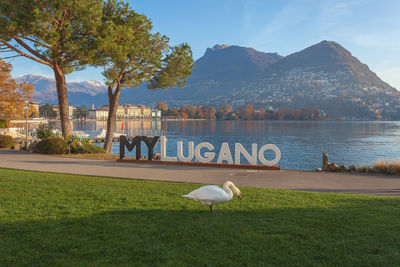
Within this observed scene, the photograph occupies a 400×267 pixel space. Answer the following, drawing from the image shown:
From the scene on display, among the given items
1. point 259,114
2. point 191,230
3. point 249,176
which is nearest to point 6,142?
point 249,176

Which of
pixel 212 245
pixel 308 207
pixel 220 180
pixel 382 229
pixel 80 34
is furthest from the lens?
pixel 80 34

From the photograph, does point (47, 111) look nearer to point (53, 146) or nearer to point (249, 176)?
point (53, 146)

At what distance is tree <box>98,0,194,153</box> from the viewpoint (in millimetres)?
17359

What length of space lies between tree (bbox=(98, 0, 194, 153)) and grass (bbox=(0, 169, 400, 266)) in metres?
12.1

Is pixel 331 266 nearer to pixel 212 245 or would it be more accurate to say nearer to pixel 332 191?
pixel 212 245

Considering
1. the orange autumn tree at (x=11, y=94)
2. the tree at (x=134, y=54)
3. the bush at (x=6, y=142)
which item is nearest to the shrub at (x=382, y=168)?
the tree at (x=134, y=54)

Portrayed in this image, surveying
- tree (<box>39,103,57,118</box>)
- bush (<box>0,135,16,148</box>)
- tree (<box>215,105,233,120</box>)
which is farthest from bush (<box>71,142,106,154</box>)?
tree (<box>215,105,233,120</box>)

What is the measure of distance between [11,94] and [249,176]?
106ft

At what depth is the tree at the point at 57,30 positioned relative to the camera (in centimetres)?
1512

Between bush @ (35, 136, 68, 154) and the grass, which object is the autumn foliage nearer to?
bush @ (35, 136, 68, 154)

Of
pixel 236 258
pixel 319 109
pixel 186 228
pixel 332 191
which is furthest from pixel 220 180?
pixel 319 109

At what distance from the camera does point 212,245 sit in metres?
4.29

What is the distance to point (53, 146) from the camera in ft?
55.3

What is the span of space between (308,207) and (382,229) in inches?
60.2
